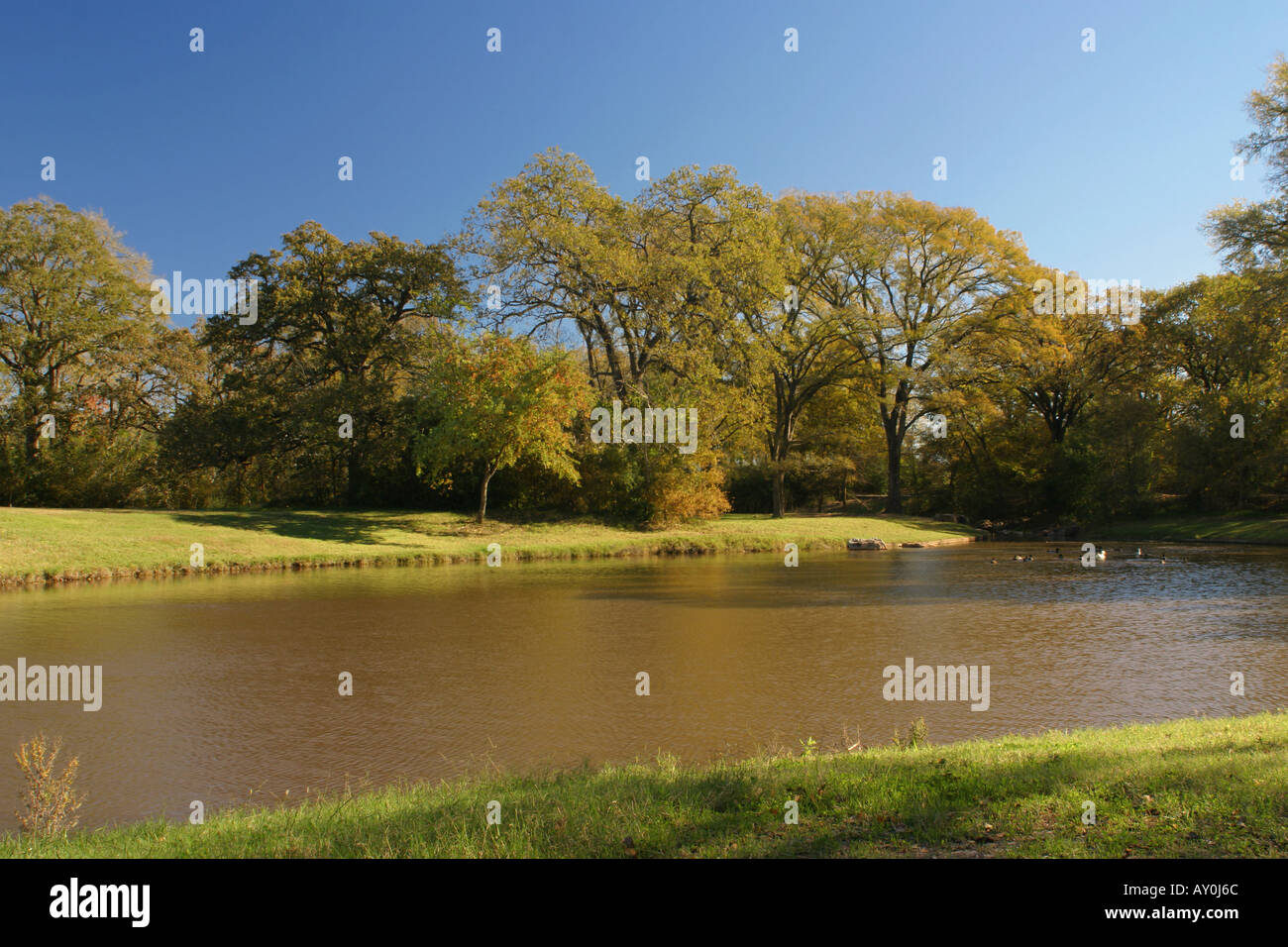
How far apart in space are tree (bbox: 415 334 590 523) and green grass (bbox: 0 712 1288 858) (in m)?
25.5

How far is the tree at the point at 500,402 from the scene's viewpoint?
31.2 meters

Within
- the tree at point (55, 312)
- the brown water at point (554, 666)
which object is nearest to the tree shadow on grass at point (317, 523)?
the brown water at point (554, 666)

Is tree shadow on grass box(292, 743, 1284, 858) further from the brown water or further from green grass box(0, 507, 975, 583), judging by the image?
green grass box(0, 507, 975, 583)

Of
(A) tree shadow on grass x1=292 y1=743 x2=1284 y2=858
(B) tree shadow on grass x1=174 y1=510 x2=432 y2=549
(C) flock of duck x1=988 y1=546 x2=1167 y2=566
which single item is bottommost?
(C) flock of duck x1=988 y1=546 x2=1167 y2=566

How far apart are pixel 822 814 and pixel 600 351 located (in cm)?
4375

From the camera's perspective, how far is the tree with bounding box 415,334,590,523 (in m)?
31.2

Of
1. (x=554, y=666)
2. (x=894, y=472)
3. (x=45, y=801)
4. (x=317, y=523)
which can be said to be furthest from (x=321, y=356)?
(x=45, y=801)

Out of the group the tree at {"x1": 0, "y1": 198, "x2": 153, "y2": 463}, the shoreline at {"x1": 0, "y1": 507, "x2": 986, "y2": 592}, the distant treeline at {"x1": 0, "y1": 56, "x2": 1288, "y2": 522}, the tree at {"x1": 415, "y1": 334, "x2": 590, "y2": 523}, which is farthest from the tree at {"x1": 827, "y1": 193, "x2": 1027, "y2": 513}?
the tree at {"x1": 0, "y1": 198, "x2": 153, "y2": 463}

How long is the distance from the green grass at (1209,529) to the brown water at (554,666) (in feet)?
56.9

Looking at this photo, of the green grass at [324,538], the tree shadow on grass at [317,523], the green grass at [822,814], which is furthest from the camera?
the tree shadow on grass at [317,523]

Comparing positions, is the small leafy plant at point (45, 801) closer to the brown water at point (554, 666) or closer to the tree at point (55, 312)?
the brown water at point (554, 666)

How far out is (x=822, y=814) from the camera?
4.97m

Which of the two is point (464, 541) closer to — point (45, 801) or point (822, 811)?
point (45, 801)

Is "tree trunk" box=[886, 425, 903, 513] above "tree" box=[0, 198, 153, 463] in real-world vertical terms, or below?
below
